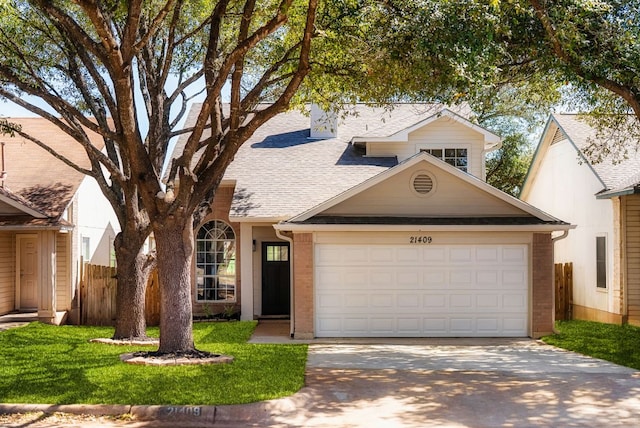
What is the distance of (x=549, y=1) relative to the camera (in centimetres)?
1310

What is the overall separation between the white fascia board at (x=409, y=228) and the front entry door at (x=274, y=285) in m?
4.18

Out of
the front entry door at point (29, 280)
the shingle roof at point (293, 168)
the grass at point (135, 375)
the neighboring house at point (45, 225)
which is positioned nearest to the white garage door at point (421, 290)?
the grass at point (135, 375)

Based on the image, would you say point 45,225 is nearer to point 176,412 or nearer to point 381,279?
point 381,279

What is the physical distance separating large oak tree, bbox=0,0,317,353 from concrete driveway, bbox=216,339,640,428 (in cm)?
331

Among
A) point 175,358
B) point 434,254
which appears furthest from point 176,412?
point 434,254

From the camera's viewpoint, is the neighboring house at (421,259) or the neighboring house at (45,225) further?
the neighboring house at (45,225)

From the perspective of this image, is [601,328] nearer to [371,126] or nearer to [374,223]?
[374,223]

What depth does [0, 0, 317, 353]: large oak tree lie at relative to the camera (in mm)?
11391

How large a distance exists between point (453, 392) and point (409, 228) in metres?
6.34

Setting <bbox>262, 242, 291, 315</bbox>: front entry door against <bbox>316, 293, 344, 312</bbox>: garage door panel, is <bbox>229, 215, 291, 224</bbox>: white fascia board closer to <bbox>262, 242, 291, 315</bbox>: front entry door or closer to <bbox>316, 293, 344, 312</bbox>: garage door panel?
<bbox>262, 242, 291, 315</bbox>: front entry door

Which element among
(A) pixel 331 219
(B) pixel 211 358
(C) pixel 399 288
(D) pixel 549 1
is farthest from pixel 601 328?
(B) pixel 211 358

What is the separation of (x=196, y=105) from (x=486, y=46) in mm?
13692

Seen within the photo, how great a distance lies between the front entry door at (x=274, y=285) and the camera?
2042 cm

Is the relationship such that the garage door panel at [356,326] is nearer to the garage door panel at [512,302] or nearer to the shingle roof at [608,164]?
the garage door panel at [512,302]
